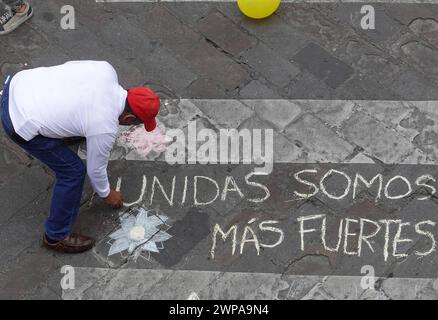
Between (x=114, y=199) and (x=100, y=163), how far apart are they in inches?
22.3

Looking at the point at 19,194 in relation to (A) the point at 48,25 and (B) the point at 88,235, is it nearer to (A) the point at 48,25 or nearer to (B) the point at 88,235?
(B) the point at 88,235

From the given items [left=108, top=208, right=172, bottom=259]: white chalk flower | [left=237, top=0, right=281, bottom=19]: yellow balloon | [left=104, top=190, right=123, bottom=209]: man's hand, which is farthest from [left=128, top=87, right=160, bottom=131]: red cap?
[left=237, top=0, right=281, bottom=19]: yellow balloon

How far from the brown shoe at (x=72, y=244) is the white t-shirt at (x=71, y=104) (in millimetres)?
777

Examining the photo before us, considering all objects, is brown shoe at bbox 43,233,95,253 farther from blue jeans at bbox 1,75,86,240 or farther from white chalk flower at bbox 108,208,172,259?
white chalk flower at bbox 108,208,172,259

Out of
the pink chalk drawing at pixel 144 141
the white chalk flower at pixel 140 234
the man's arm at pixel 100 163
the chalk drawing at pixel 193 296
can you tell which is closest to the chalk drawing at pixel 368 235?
the chalk drawing at pixel 193 296

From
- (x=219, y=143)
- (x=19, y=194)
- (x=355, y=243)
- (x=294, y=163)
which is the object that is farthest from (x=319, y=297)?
(x=19, y=194)

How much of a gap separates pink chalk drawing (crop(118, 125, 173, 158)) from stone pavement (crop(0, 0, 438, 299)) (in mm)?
60

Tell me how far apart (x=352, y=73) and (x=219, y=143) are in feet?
4.18

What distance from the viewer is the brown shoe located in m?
4.73

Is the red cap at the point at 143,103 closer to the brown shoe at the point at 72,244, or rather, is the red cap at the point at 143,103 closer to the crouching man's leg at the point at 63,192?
the crouching man's leg at the point at 63,192

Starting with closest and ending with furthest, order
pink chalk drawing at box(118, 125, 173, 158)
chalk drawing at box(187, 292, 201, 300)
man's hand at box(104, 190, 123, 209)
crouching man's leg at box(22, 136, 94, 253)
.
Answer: crouching man's leg at box(22, 136, 94, 253) < chalk drawing at box(187, 292, 201, 300) < man's hand at box(104, 190, 123, 209) < pink chalk drawing at box(118, 125, 173, 158)

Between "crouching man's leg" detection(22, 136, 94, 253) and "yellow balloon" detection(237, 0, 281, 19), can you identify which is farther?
"yellow balloon" detection(237, 0, 281, 19)

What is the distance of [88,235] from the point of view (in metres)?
4.88

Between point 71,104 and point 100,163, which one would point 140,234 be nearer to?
point 100,163
